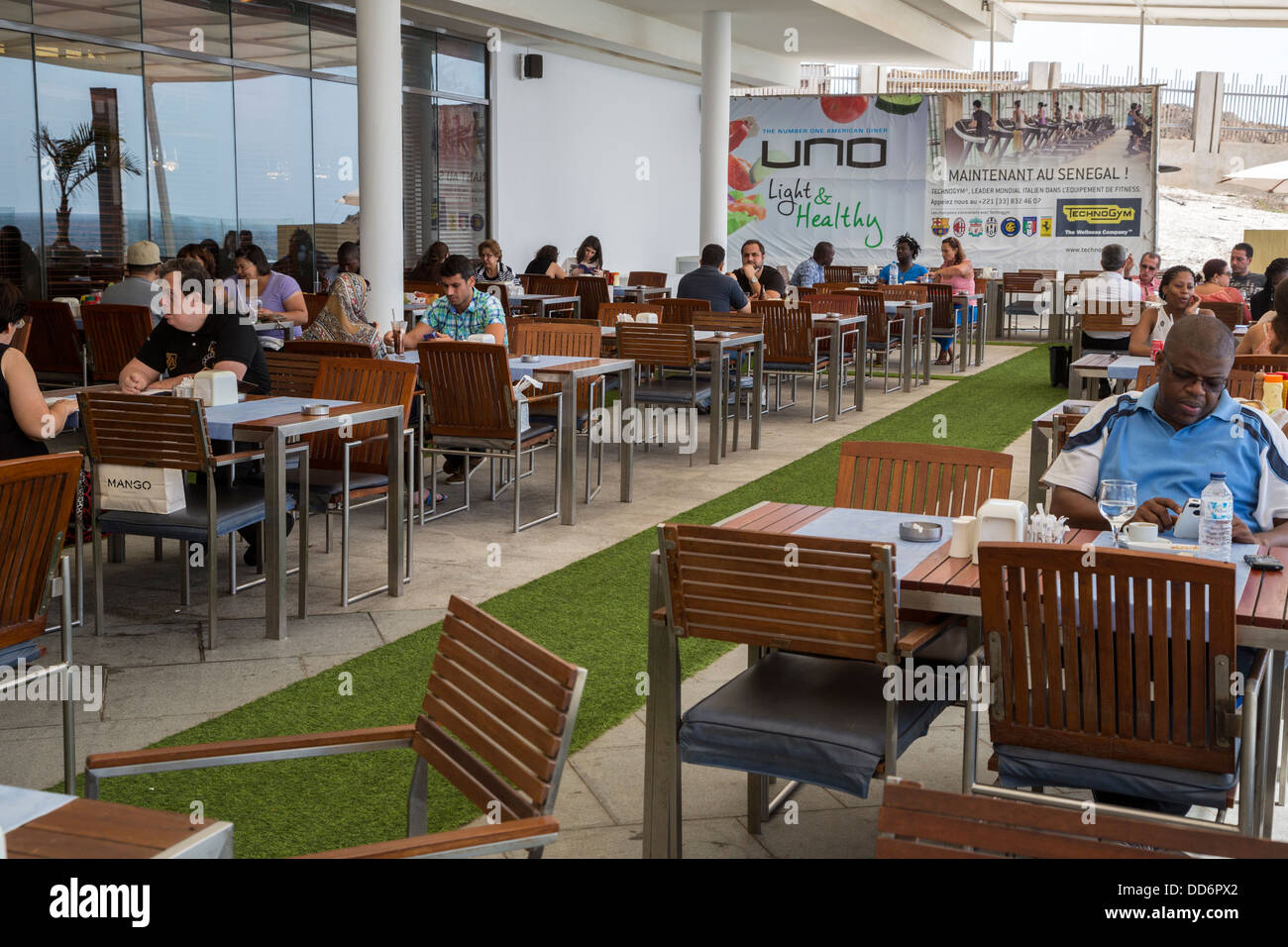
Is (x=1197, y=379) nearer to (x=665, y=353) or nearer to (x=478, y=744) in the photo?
(x=478, y=744)

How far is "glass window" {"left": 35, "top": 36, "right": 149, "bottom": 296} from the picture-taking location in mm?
10133

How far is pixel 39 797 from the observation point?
169cm

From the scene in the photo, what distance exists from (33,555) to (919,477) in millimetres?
2202

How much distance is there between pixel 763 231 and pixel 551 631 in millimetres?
15458

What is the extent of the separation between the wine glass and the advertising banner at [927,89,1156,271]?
15.7 metres

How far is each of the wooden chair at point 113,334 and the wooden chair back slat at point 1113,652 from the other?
20.4ft

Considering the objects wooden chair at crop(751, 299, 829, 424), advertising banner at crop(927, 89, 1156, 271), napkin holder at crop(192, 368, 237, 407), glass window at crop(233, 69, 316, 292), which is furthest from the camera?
advertising banner at crop(927, 89, 1156, 271)

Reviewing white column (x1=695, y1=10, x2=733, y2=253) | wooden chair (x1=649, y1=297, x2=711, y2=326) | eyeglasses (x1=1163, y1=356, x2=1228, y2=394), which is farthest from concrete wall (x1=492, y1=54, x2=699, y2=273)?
eyeglasses (x1=1163, y1=356, x2=1228, y2=394)

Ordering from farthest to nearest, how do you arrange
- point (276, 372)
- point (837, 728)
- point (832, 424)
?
point (832, 424), point (276, 372), point (837, 728)

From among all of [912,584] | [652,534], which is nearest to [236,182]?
[652,534]

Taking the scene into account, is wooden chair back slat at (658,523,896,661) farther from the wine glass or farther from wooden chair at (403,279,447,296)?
wooden chair at (403,279,447,296)

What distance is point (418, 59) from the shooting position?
14336 millimetres

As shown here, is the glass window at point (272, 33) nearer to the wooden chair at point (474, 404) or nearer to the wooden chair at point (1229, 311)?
the wooden chair at point (474, 404)

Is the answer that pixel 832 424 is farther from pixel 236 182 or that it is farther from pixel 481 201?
pixel 481 201
